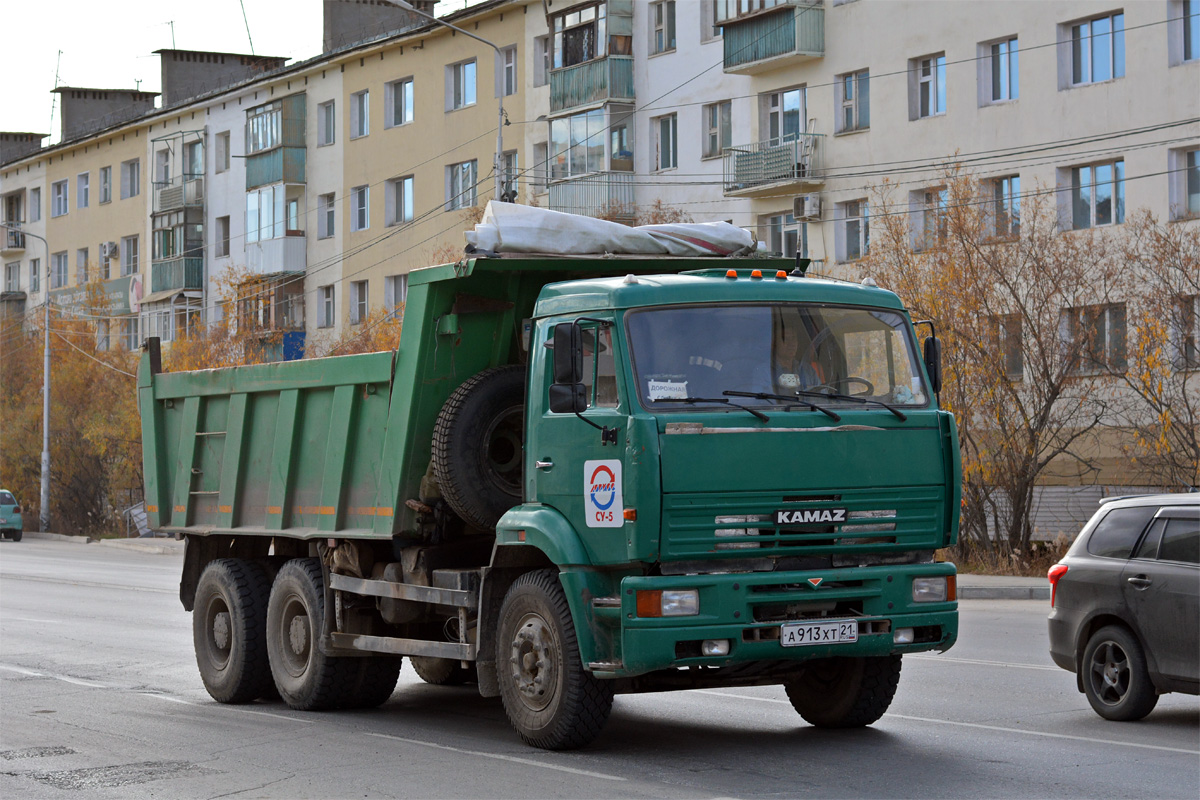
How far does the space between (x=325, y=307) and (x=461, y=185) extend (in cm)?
829

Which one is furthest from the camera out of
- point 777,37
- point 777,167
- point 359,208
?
point 359,208

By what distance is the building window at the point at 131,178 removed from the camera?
65938mm

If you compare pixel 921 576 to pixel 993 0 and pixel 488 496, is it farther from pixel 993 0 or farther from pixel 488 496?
pixel 993 0

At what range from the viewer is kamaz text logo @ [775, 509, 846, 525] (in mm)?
8828

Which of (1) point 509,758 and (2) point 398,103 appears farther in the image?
(2) point 398,103

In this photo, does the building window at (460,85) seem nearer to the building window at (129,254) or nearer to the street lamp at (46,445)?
the street lamp at (46,445)

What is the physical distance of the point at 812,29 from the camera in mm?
38062

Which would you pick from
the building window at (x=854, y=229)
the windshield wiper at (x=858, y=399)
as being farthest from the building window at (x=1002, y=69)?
the windshield wiper at (x=858, y=399)

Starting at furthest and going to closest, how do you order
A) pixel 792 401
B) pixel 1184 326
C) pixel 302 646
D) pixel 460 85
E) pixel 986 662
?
pixel 460 85, pixel 1184 326, pixel 986 662, pixel 302 646, pixel 792 401

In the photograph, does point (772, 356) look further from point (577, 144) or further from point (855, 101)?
point (577, 144)

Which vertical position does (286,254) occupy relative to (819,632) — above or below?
above

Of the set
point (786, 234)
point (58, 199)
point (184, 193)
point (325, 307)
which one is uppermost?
point (58, 199)

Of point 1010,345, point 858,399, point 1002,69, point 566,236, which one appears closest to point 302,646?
point 566,236

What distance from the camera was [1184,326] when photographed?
26281 millimetres
